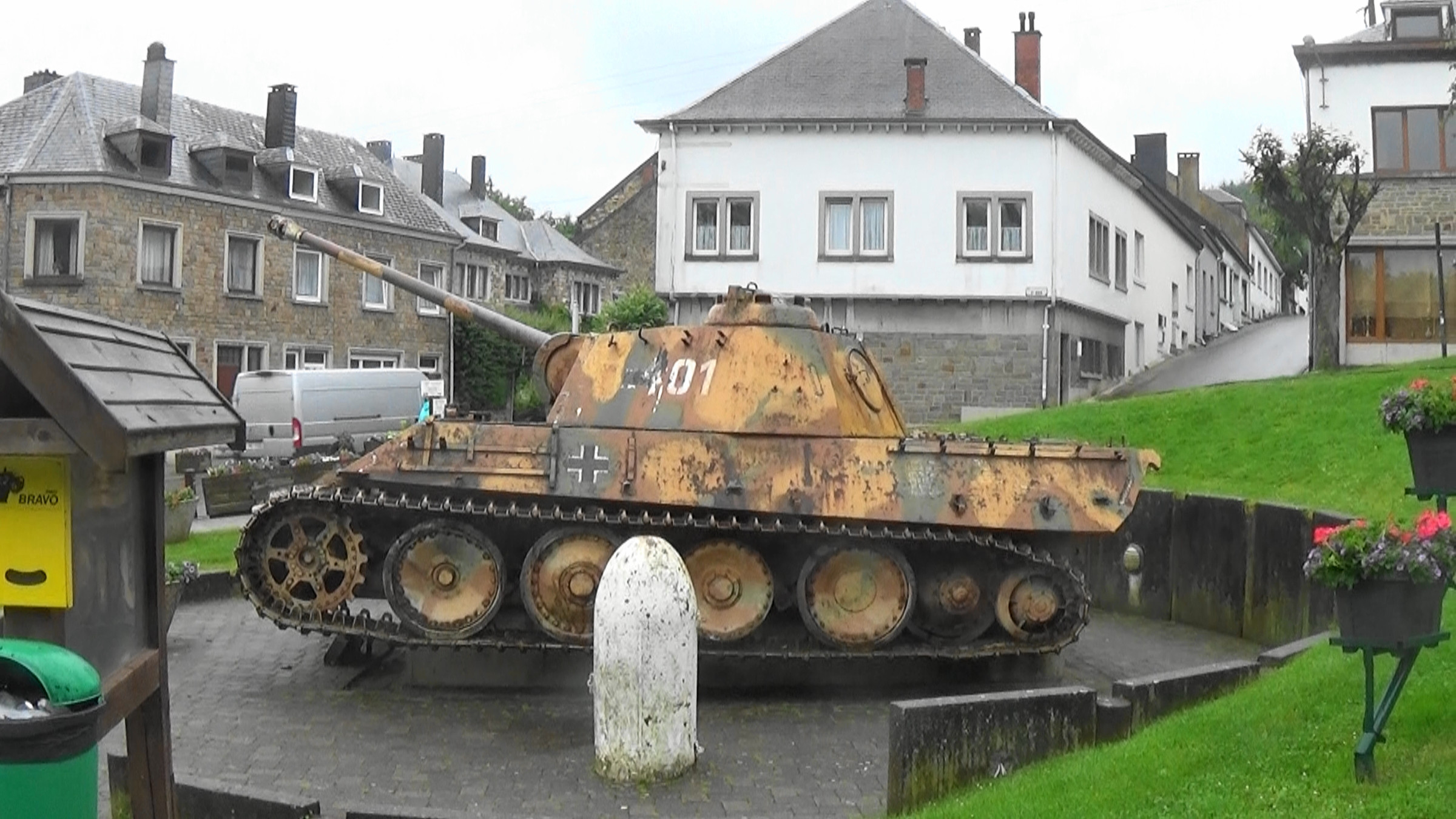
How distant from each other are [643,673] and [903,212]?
70.1ft

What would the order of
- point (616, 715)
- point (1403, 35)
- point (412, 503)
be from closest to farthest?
point (616, 715) → point (412, 503) → point (1403, 35)

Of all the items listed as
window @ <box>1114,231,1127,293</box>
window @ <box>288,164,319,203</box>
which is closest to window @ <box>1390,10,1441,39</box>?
window @ <box>1114,231,1127,293</box>

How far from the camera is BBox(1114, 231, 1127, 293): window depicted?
108 ft

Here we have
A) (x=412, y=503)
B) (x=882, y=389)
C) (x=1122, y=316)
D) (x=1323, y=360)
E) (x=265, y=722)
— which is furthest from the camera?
(x=1122, y=316)

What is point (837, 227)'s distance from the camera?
2822 cm

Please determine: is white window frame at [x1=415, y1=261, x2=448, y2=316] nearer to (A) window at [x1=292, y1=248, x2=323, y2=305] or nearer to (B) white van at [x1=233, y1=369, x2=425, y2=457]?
(A) window at [x1=292, y1=248, x2=323, y2=305]

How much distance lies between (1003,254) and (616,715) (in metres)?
21.7

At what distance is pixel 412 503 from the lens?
9.79 metres

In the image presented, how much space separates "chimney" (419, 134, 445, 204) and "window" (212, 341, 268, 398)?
43.6 feet

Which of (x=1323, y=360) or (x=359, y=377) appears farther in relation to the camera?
(x=359, y=377)

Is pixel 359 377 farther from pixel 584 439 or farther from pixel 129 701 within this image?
pixel 129 701

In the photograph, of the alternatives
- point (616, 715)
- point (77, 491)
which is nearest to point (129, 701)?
point (77, 491)

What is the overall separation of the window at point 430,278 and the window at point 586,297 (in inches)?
246

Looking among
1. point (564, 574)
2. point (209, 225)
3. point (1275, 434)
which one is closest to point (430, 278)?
point (209, 225)
